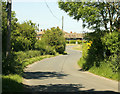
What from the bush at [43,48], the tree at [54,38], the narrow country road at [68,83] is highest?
the tree at [54,38]

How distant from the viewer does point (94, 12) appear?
17.1 meters

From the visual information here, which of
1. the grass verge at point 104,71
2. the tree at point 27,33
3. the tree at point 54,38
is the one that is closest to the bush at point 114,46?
the grass verge at point 104,71

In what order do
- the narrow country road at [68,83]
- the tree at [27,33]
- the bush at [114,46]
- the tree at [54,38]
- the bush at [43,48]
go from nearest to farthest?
the narrow country road at [68,83]
the bush at [114,46]
the tree at [27,33]
the bush at [43,48]
the tree at [54,38]

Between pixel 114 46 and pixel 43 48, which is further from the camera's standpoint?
pixel 43 48

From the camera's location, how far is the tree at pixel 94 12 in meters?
17.2

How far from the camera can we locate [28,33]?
36.8 m

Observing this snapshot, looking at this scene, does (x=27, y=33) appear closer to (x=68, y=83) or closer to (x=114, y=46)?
(x=114, y=46)

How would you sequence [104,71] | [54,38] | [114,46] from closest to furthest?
[114,46] → [104,71] → [54,38]

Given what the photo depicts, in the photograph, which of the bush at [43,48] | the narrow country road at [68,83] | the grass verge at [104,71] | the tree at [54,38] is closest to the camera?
the narrow country road at [68,83]

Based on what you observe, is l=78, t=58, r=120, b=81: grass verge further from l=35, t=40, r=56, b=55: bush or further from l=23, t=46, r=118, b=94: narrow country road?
l=35, t=40, r=56, b=55: bush

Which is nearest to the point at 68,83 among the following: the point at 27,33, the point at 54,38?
the point at 27,33

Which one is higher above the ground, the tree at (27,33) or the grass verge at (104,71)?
the tree at (27,33)

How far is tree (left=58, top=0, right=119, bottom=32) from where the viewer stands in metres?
17.2

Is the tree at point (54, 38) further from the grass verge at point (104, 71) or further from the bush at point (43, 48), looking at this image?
the grass verge at point (104, 71)
